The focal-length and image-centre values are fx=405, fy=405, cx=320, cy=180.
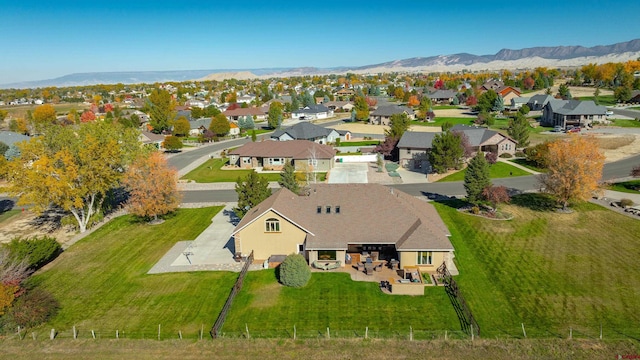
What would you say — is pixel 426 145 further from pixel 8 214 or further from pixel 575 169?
pixel 8 214

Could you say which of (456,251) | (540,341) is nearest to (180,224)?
(456,251)

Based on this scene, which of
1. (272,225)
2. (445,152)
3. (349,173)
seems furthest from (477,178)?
(349,173)

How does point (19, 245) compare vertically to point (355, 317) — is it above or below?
above

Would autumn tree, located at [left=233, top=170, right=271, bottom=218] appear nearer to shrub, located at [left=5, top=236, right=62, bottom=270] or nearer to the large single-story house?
shrub, located at [left=5, top=236, right=62, bottom=270]

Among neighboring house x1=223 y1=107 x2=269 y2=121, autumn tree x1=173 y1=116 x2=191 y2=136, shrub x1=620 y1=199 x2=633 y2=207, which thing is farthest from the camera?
neighboring house x1=223 y1=107 x2=269 y2=121

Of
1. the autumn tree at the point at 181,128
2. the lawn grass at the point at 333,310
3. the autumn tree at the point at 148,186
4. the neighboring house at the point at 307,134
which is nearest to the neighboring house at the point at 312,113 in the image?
the autumn tree at the point at 181,128

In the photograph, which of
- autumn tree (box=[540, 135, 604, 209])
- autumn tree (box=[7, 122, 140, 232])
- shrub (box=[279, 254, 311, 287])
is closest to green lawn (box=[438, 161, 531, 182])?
autumn tree (box=[540, 135, 604, 209])

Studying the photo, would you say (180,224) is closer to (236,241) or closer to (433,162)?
(236,241)
